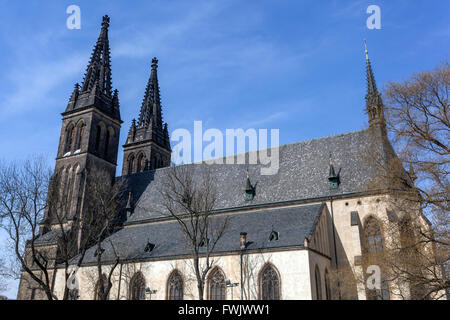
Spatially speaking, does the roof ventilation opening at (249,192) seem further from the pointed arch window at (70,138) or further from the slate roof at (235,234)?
the pointed arch window at (70,138)

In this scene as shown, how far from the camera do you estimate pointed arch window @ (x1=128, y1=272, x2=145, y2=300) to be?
28.1m

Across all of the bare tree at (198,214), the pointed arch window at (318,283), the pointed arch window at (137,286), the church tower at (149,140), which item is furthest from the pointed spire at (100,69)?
the pointed arch window at (318,283)

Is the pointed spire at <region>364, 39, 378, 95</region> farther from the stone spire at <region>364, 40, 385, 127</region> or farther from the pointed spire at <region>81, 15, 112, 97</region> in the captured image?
the pointed spire at <region>81, 15, 112, 97</region>

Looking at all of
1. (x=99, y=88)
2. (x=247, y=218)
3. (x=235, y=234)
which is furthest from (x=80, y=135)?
(x=235, y=234)

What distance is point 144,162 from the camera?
1949 inches

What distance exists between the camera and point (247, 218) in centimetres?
3081

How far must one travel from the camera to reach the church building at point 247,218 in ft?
79.0

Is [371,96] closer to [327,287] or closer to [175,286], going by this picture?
[327,287]

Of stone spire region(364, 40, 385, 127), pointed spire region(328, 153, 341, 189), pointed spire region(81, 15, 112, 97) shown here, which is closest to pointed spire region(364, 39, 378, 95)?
stone spire region(364, 40, 385, 127)

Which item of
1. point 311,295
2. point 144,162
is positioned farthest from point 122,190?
point 311,295

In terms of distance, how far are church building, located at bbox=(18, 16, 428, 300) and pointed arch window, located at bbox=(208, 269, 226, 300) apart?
0.22ft
